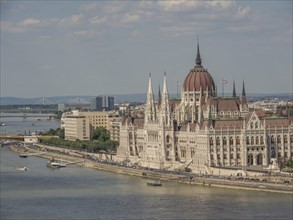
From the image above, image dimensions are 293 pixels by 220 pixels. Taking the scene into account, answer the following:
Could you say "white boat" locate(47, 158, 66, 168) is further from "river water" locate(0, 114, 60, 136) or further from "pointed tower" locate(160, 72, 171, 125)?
"river water" locate(0, 114, 60, 136)

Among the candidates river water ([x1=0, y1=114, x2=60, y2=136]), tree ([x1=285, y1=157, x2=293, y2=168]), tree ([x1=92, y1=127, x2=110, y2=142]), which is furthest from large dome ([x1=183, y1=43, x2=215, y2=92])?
river water ([x1=0, y1=114, x2=60, y2=136])

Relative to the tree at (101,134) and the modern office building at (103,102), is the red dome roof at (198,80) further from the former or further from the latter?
the modern office building at (103,102)

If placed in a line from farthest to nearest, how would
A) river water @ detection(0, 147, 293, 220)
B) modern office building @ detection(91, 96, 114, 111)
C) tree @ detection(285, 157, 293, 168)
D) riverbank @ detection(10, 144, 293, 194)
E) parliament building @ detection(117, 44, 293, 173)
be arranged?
1. modern office building @ detection(91, 96, 114, 111)
2. parliament building @ detection(117, 44, 293, 173)
3. tree @ detection(285, 157, 293, 168)
4. riverbank @ detection(10, 144, 293, 194)
5. river water @ detection(0, 147, 293, 220)

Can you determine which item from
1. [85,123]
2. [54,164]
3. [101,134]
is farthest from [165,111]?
[85,123]

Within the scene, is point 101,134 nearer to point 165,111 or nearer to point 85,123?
point 85,123

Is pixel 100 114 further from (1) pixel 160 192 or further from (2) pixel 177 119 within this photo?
(1) pixel 160 192

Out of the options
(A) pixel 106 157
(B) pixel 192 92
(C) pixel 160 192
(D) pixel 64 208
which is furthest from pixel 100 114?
(D) pixel 64 208

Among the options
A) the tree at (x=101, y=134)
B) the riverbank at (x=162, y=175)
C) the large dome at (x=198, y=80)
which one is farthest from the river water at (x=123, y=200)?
the tree at (x=101, y=134)
